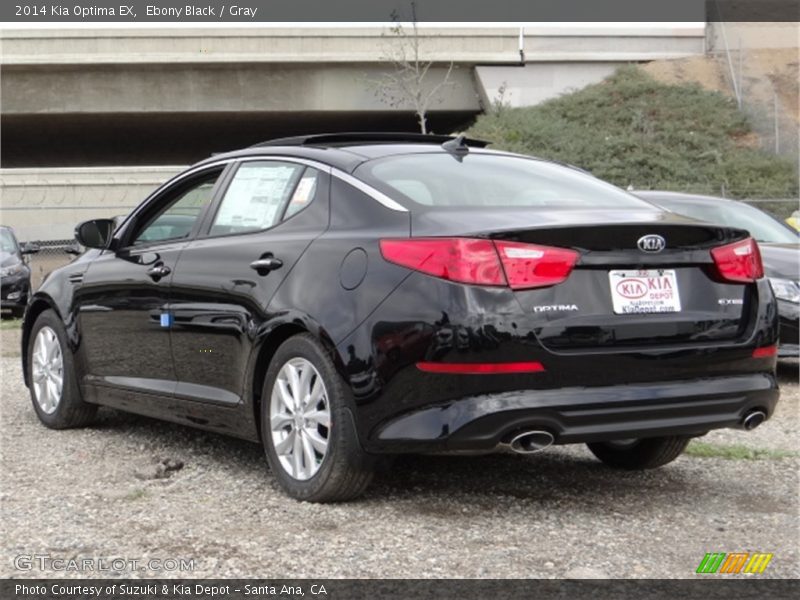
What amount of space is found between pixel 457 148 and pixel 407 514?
6.08ft

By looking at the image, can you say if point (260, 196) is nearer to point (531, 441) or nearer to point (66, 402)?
point (531, 441)

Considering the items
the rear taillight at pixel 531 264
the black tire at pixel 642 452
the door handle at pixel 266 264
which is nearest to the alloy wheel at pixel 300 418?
the door handle at pixel 266 264

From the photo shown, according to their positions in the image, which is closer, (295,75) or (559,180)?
(559,180)

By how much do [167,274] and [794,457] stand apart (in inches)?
132

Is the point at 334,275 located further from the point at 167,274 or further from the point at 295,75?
the point at 295,75

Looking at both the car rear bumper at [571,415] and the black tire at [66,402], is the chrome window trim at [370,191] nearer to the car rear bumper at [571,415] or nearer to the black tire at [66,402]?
the car rear bumper at [571,415]

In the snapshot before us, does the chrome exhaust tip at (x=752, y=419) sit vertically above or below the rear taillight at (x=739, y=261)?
below

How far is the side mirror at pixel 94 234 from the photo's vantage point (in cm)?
687

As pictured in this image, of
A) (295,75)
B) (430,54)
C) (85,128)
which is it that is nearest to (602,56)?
(430,54)

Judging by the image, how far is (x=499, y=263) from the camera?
4598mm

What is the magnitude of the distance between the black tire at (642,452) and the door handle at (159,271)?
7.53 ft

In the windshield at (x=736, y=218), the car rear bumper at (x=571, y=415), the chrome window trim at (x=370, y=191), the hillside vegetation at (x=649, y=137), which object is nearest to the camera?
the car rear bumper at (x=571, y=415)

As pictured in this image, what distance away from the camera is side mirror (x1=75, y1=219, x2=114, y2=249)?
270 inches

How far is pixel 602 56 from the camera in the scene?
4084cm
